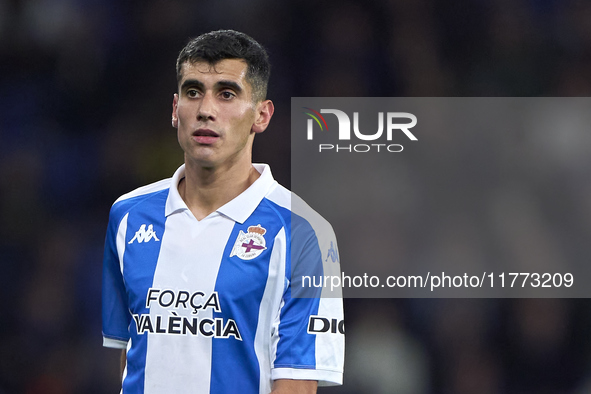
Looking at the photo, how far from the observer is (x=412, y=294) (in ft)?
11.8

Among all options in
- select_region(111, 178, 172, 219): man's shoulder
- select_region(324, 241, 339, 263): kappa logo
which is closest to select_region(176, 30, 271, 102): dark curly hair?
select_region(111, 178, 172, 219): man's shoulder

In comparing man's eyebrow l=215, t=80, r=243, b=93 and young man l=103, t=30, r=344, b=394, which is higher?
man's eyebrow l=215, t=80, r=243, b=93

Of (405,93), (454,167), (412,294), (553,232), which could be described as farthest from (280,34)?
(553,232)

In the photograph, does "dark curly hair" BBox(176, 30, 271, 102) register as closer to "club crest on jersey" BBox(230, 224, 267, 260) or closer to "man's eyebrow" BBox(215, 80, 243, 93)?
"man's eyebrow" BBox(215, 80, 243, 93)

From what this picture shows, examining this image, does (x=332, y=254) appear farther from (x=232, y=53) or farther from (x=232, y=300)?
(x=232, y=53)

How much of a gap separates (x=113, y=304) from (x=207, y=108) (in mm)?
812

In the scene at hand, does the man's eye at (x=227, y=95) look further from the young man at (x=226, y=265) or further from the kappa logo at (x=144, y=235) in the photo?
the kappa logo at (x=144, y=235)

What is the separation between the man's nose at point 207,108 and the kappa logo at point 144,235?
426 millimetres

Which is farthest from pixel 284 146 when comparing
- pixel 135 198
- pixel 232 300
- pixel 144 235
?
pixel 232 300

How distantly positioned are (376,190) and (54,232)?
5.47ft

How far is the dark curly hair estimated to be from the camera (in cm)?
227

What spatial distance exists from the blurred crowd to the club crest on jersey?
1.18 m

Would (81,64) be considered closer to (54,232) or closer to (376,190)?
(54,232)

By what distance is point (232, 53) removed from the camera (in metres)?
2.27
